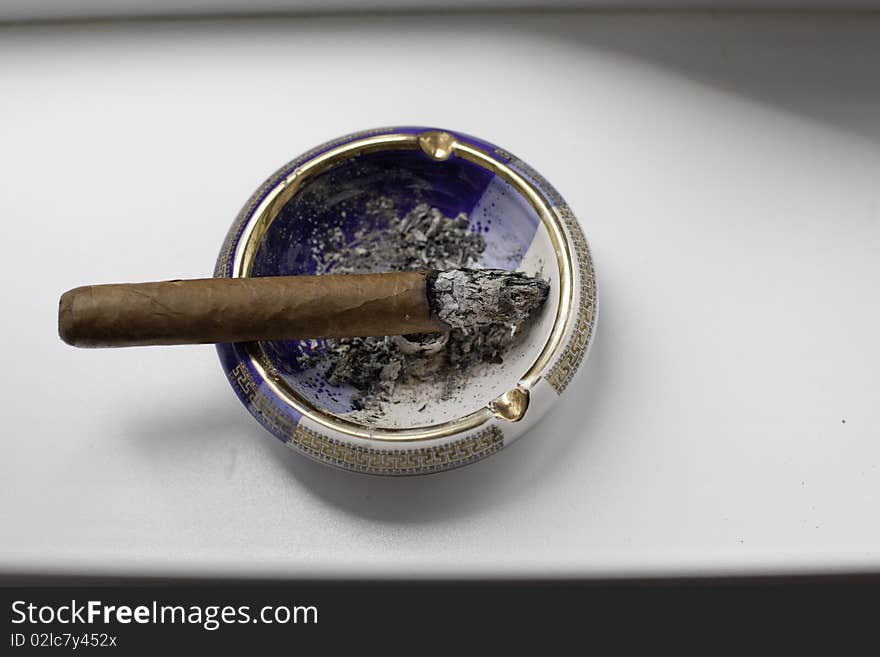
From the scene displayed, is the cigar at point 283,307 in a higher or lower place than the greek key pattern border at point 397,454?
higher

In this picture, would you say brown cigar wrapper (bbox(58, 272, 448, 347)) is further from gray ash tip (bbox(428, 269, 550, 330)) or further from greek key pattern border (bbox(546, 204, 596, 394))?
greek key pattern border (bbox(546, 204, 596, 394))

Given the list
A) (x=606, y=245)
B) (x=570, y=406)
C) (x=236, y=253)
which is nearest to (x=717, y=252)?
(x=606, y=245)

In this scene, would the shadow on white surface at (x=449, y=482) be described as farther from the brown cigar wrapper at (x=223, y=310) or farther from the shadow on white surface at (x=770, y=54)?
the shadow on white surface at (x=770, y=54)

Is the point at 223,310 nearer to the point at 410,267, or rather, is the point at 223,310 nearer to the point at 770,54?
the point at 410,267

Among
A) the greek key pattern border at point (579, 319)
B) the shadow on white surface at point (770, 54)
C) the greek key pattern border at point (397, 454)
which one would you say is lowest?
the greek key pattern border at point (397, 454)

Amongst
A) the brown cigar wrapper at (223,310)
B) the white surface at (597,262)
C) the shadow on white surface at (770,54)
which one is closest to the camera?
the brown cigar wrapper at (223,310)

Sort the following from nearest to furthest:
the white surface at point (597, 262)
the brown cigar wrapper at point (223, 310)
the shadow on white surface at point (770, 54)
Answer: the brown cigar wrapper at point (223, 310)
the white surface at point (597, 262)
the shadow on white surface at point (770, 54)

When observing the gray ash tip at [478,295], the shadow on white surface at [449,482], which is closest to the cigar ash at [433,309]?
the gray ash tip at [478,295]
